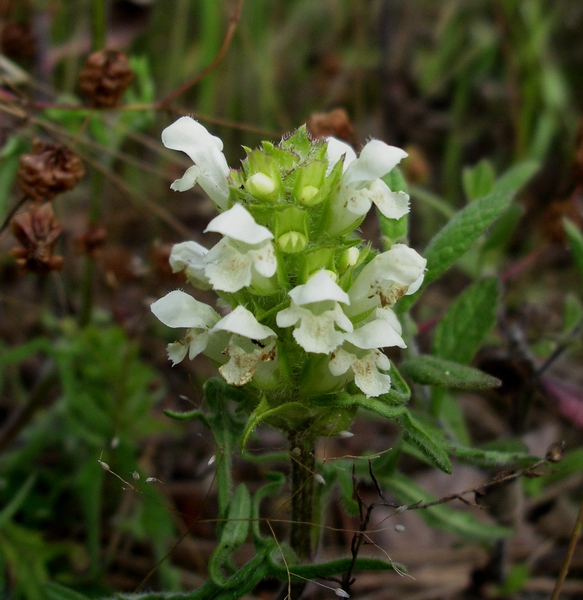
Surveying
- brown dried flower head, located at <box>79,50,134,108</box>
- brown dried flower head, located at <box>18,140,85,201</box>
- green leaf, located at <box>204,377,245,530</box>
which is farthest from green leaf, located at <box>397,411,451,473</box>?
brown dried flower head, located at <box>79,50,134,108</box>

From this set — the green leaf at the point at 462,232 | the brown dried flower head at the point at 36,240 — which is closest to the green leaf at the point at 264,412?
the green leaf at the point at 462,232

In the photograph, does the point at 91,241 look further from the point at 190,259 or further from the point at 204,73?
the point at 190,259

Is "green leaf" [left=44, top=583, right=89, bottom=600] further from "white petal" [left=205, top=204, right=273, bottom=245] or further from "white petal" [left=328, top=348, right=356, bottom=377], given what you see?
"white petal" [left=205, top=204, right=273, bottom=245]

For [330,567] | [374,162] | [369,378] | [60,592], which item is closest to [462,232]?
[374,162]

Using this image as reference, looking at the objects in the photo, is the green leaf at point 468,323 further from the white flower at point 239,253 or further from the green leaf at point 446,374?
the white flower at point 239,253

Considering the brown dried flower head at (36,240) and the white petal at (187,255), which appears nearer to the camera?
the white petal at (187,255)

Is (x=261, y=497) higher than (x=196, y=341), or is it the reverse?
(x=196, y=341)
